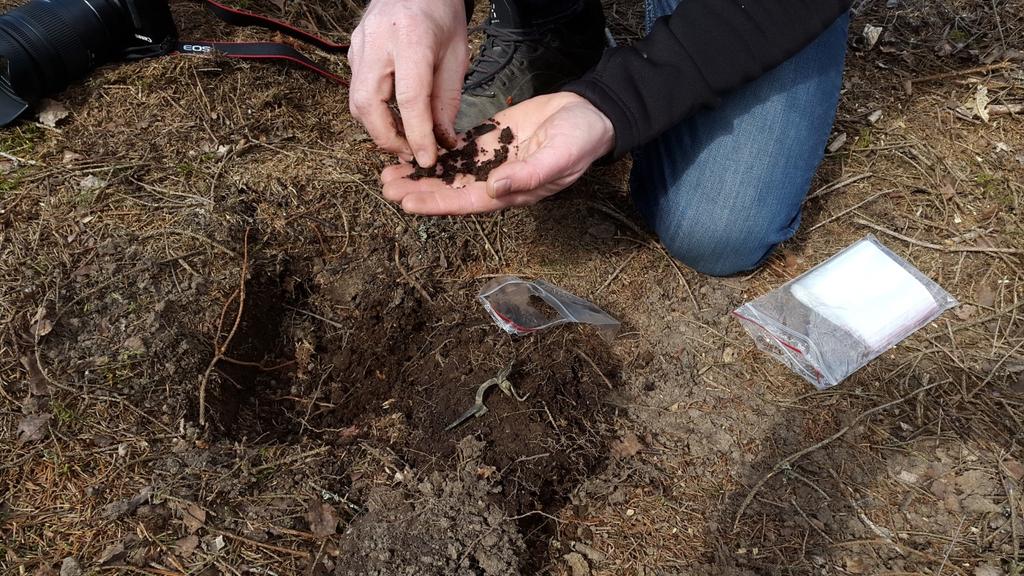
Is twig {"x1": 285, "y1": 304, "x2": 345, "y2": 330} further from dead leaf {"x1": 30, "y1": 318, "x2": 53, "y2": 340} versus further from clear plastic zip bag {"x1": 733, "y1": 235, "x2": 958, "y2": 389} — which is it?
clear plastic zip bag {"x1": 733, "y1": 235, "x2": 958, "y2": 389}

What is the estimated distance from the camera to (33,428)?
1578 mm

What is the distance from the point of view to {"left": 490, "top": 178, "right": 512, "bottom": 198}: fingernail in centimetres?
145

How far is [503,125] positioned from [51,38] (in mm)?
1675

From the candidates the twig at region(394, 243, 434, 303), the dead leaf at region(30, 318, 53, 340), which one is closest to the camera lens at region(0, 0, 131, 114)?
the dead leaf at region(30, 318, 53, 340)

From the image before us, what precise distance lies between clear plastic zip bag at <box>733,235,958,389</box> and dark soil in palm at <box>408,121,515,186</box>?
36.9 inches

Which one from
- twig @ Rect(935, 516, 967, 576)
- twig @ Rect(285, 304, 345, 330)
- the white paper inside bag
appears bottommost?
twig @ Rect(935, 516, 967, 576)

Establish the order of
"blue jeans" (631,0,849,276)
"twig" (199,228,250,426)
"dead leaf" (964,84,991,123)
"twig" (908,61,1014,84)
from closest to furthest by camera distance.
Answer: "twig" (199,228,250,426) < "blue jeans" (631,0,849,276) < "dead leaf" (964,84,991,123) < "twig" (908,61,1014,84)

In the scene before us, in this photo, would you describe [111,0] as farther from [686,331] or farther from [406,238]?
[686,331]

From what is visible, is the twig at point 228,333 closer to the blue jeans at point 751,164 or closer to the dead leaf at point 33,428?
the dead leaf at point 33,428

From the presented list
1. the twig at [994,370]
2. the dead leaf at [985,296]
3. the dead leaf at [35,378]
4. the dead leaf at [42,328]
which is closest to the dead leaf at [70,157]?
the dead leaf at [42,328]

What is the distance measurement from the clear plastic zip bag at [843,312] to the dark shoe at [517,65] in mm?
1163

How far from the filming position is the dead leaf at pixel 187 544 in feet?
4.80

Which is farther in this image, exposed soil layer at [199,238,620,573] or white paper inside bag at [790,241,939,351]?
white paper inside bag at [790,241,939,351]

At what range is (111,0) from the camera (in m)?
2.31
